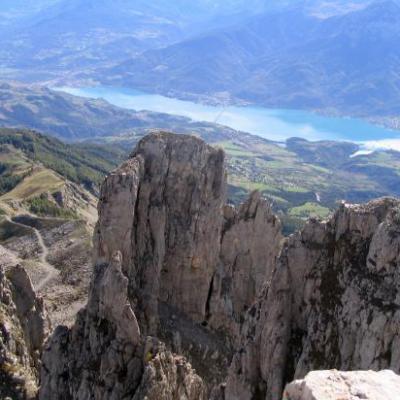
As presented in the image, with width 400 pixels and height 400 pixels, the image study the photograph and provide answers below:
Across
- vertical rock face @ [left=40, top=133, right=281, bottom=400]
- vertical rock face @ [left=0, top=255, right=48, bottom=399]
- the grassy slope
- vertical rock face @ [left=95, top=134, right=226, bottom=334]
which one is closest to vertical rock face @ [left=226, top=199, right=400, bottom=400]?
vertical rock face @ [left=40, top=133, right=281, bottom=400]

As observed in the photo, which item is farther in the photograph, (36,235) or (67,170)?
(67,170)

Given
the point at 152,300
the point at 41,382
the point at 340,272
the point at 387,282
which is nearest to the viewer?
the point at 387,282

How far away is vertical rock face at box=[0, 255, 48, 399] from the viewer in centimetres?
3603

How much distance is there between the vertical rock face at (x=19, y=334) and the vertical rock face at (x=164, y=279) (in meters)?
1.72

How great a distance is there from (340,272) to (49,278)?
140ft

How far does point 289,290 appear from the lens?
29250mm

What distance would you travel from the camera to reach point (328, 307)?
1085 inches

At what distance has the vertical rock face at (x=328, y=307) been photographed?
25.4 meters

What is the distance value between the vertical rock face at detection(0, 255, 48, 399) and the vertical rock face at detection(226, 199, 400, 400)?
13.2m

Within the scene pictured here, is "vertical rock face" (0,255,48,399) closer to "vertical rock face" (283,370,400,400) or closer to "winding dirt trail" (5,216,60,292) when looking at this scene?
"winding dirt trail" (5,216,60,292)

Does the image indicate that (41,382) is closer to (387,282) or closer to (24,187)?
(387,282)

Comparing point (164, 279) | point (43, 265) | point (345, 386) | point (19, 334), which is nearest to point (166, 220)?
point (164, 279)

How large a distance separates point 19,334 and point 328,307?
20.7m

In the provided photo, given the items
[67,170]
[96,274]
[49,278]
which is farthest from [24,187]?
[96,274]
